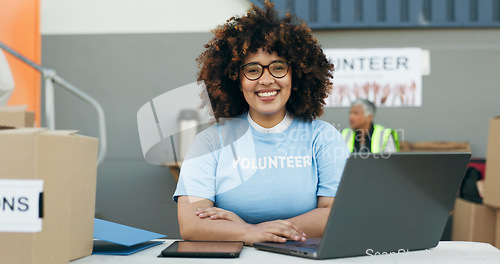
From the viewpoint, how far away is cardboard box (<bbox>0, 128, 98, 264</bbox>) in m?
0.77

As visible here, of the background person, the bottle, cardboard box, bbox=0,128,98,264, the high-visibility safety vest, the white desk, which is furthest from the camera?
the background person

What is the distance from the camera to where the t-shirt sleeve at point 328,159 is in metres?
1.43

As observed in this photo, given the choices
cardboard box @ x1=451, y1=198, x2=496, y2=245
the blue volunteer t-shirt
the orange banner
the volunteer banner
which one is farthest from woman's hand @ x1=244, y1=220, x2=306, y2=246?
the volunteer banner

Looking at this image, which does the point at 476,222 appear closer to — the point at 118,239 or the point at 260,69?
the point at 260,69

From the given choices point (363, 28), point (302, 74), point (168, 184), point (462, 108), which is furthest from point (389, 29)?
point (302, 74)

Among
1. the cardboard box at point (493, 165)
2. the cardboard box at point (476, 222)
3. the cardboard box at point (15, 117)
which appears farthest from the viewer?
the cardboard box at point (476, 222)

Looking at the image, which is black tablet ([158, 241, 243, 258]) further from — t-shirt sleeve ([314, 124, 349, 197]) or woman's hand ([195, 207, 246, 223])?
t-shirt sleeve ([314, 124, 349, 197])

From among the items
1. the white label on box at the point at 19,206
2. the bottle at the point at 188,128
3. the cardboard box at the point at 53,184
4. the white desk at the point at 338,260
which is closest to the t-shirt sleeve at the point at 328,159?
the white desk at the point at 338,260

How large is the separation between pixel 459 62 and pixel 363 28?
2.47 ft

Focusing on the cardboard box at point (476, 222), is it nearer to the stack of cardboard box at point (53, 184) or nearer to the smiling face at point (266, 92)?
the smiling face at point (266, 92)

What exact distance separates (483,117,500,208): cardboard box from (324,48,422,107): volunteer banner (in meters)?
1.83

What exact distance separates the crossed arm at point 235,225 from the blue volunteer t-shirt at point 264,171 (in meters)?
0.03

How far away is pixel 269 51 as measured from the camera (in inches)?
59.8

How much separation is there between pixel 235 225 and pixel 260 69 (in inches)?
19.8
